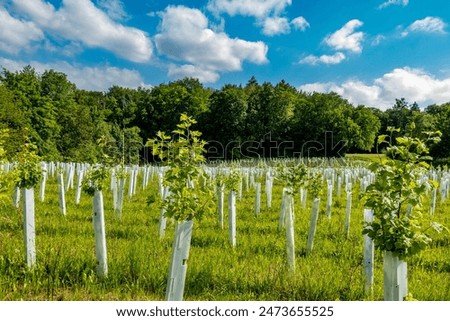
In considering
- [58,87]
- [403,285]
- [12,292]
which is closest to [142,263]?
[12,292]

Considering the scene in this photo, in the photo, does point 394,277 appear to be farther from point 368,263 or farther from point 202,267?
point 202,267

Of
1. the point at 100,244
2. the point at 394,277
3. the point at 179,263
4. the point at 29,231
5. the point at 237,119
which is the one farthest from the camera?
the point at 237,119

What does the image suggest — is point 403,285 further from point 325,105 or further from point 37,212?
point 325,105

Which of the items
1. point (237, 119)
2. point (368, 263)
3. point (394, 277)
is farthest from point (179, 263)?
point (237, 119)

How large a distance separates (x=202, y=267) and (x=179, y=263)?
1.84 meters

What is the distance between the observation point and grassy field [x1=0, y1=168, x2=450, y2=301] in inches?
189

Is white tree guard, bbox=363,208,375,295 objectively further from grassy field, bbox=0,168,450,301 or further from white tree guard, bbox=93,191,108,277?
white tree guard, bbox=93,191,108,277

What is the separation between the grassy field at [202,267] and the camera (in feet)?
15.7

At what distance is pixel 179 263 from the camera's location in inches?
144

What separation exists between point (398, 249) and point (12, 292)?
4.56m

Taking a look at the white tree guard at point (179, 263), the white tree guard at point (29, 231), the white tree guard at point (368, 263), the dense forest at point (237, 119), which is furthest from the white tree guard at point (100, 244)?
the dense forest at point (237, 119)

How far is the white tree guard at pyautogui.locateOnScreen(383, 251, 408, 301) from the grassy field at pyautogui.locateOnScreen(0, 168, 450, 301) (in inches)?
64.7

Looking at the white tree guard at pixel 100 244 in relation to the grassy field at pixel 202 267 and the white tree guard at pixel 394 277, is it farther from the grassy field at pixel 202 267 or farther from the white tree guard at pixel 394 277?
the white tree guard at pixel 394 277

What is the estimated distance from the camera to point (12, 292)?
4562mm
